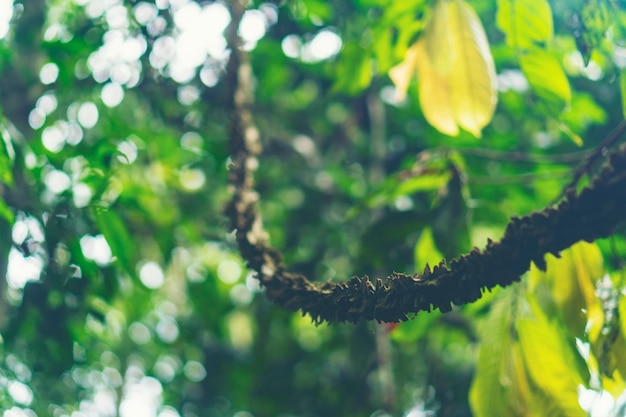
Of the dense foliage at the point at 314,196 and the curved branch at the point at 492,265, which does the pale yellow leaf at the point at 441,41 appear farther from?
the curved branch at the point at 492,265

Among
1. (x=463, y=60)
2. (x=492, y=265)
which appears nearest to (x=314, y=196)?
(x=463, y=60)

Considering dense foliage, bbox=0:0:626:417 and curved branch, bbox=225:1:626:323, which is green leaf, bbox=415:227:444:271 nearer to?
dense foliage, bbox=0:0:626:417

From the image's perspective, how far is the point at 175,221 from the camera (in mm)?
1529

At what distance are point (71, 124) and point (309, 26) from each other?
595mm

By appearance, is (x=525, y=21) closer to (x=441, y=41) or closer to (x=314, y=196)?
(x=441, y=41)

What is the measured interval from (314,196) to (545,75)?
1025mm

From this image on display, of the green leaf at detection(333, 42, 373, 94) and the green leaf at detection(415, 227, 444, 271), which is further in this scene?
the green leaf at detection(333, 42, 373, 94)

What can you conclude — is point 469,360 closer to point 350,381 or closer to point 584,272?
point 350,381

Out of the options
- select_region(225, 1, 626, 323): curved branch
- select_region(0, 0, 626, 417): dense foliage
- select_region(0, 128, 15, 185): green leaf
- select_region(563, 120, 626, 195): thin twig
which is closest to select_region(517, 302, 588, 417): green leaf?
select_region(0, 0, 626, 417): dense foliage

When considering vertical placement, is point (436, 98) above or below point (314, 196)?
above

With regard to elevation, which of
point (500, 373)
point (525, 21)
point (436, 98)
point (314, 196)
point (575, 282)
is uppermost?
point (525, 21)

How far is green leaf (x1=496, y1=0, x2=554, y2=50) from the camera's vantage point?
0.82 metres

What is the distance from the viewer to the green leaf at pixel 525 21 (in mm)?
823

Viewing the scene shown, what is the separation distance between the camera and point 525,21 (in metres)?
0.84
